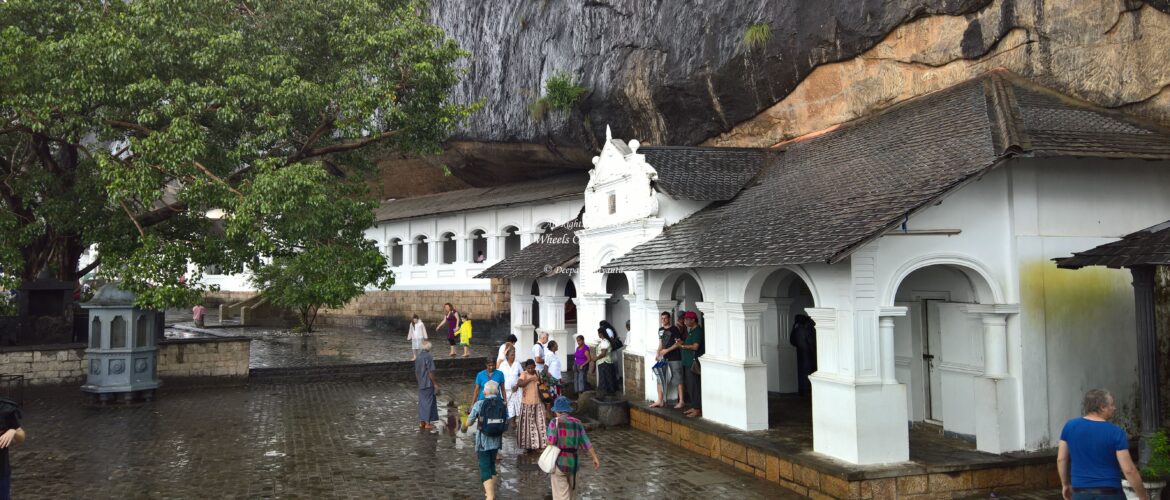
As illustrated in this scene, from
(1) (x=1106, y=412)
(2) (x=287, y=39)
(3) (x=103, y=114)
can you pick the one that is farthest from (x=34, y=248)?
(1) (x=1106, y=412)

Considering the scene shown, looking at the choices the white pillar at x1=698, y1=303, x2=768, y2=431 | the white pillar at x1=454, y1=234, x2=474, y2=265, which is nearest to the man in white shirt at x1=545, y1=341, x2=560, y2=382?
the white pillar at x1=698, y1=303, x2=768, y2=431

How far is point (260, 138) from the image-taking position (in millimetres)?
16531

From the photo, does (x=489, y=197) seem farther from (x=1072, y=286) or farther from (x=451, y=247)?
(x=1072, y=286)

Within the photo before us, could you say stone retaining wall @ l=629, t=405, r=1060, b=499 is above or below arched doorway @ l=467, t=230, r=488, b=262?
below

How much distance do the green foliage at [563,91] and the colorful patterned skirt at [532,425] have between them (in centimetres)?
1433

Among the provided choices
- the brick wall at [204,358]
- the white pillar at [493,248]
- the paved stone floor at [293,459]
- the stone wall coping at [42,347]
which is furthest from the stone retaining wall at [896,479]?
the white pillar at [493,248]

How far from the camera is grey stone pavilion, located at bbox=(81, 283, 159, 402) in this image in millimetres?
16266

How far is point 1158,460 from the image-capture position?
7.75 metres

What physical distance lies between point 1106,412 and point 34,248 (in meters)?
21.9

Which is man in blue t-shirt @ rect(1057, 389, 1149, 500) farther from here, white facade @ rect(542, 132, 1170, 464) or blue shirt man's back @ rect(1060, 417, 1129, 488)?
white facade @ rect(542, 132, 1170, 464)

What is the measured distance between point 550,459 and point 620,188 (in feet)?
27.4

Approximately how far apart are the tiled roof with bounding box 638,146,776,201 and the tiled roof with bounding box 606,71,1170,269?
362mm

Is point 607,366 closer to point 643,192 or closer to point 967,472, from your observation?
point 643,192

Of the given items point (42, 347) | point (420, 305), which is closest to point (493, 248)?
point (420, 305)
